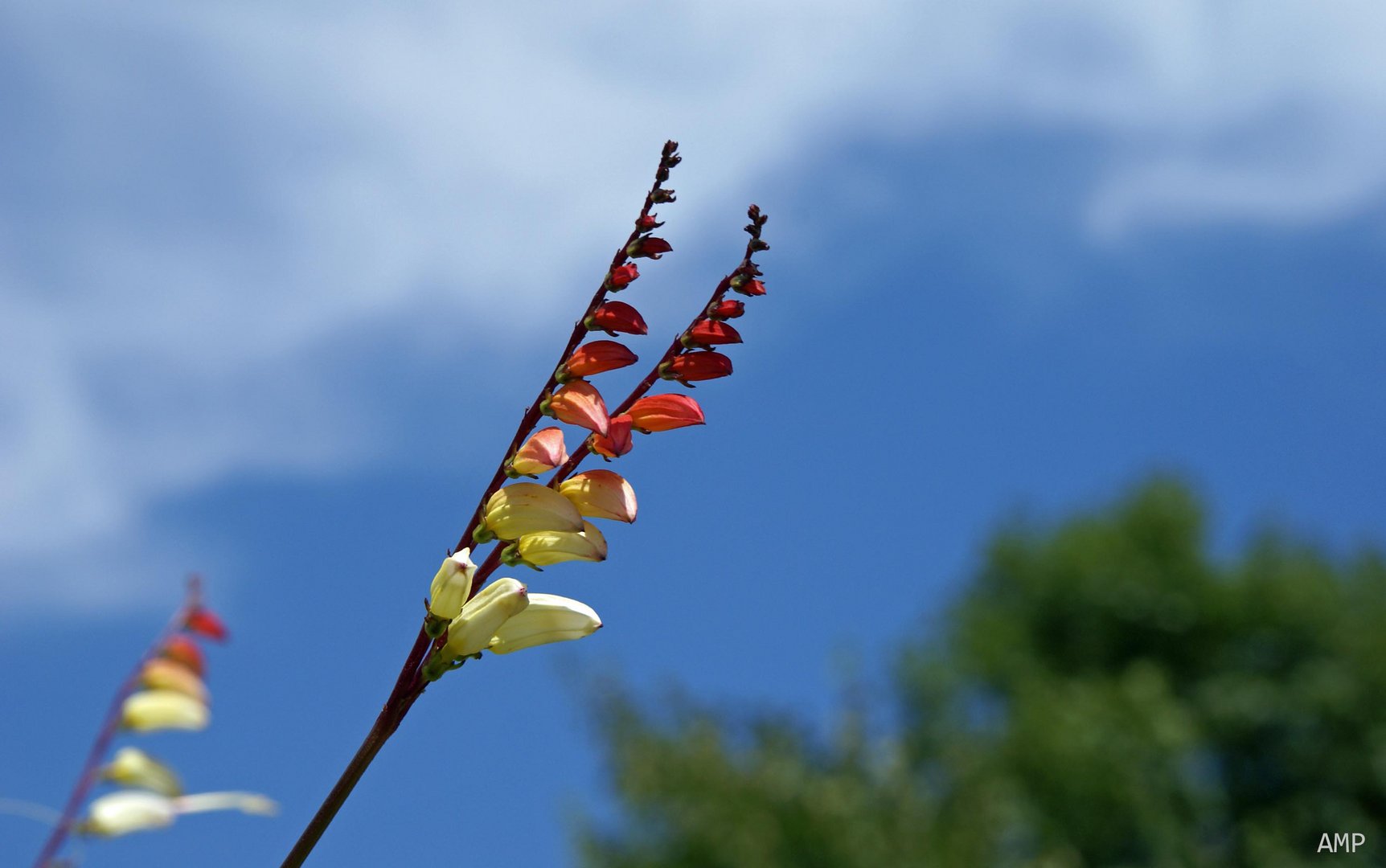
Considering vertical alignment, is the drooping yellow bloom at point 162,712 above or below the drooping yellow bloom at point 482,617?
above

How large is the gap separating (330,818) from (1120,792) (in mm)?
20501

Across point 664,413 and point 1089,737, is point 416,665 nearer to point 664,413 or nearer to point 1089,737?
point 664,413

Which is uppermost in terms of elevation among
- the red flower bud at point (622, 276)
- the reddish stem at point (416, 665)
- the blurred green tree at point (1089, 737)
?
the blurred green tree at point (1089, 737)

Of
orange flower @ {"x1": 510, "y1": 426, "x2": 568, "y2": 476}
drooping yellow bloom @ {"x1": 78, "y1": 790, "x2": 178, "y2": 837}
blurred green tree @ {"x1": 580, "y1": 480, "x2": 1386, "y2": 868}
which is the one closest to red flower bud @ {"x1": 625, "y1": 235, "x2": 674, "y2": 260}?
orange flower @ {"x1": 510, "y1": 426, "x2": 568, "y2": 476}

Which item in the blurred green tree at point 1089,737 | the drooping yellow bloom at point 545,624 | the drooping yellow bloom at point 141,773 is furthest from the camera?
the blurred green tree at point 1089,737

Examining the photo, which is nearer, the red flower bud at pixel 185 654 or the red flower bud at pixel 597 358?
the red flower bud at pixel 597 358

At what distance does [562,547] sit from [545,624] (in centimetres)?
Result: 8

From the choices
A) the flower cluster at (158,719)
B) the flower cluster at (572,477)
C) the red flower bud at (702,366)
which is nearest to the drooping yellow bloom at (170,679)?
the flower cluster at (158,719)

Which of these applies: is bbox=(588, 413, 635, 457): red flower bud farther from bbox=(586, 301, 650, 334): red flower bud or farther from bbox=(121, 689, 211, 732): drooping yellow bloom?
bbox=(121, 689, 211, 732): drooping yellow bloom

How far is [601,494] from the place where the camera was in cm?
124

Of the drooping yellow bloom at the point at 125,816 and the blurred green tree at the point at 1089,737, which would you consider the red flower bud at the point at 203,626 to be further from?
the blurred green tree at the point at 1089,737

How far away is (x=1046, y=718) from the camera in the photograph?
20031 mm

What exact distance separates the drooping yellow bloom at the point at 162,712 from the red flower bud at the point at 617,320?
1029mm

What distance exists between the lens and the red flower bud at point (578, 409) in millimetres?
1196
